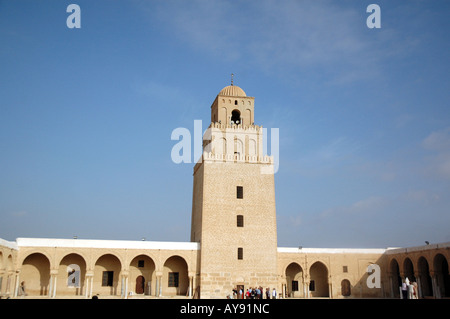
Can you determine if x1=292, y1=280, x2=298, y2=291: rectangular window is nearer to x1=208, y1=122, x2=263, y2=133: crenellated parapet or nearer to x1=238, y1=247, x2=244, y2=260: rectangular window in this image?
x1=238, y1=247, x2=244, y2=260: rectangular window

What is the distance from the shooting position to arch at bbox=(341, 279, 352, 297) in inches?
1119

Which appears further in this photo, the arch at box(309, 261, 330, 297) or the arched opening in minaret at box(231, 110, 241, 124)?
the arched opening in minaret at box(231, 110, 241, 124)

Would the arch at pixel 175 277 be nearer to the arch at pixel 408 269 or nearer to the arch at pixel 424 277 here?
the arch at pixel 408 269

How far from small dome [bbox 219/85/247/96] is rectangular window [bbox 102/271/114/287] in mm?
13934

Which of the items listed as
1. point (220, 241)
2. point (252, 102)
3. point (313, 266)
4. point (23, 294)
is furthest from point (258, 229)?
point (23, 294)

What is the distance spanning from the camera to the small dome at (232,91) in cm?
3015

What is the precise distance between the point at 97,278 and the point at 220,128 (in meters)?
12.2

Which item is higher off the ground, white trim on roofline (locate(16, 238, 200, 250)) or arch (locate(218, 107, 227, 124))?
arch (locate(218, 107, 227, 124))

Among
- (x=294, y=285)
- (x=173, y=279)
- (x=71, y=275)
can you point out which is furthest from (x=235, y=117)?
(x=71, y=275)

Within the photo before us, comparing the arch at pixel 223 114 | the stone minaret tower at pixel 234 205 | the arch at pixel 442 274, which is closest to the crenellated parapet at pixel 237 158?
the stone minaret tower at pixel 234 205

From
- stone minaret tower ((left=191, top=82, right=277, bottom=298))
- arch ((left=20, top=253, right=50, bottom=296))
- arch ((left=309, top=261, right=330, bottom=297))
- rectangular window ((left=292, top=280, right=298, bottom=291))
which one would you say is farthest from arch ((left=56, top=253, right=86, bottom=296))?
arch ((left=309, top=261, right=330, bottom=297))
